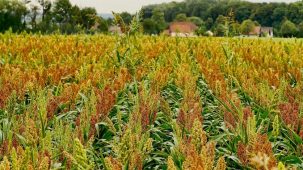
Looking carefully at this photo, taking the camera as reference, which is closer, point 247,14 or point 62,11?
point 62,11

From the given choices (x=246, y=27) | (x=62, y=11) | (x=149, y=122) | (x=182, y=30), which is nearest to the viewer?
(x=149, y=122)

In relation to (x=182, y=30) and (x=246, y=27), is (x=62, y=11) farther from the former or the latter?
(x=182, y=30)

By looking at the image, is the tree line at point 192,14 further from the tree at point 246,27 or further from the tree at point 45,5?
the tree at point 246,27

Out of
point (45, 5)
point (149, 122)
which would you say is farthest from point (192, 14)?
point (149, 122)

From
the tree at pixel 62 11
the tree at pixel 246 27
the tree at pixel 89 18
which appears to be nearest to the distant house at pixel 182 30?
the tree at pixel 246 27

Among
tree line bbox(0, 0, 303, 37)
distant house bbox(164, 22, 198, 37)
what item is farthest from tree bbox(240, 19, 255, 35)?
tree line bbox(0, 0, 303, 37)

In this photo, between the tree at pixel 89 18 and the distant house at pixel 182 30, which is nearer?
the tree at pixel 89 18

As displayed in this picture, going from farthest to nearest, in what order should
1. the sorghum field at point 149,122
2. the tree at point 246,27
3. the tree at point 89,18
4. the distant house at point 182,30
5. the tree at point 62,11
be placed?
1. the tree at point 62,11
2. the distant house at point 182,30
3. the tree at point 246,27
4. the tree at point 89,18
5. the sorghum field at point 149,122

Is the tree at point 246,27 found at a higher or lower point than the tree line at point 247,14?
higher

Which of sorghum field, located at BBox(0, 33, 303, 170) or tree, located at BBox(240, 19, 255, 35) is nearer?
sorghum field, located at BBox(0, 33, 303, 170)

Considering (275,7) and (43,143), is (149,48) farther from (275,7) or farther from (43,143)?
(275,7)

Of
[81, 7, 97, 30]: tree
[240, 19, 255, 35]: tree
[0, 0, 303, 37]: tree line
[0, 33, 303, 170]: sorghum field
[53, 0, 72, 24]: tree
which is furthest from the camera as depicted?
[53, 0, 72, 24]: tree

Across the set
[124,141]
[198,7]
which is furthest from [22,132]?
[198,7]

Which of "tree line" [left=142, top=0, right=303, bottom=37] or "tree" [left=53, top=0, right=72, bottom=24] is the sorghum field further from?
"tree" [left=53, top=0, right=72, bottom=24]
